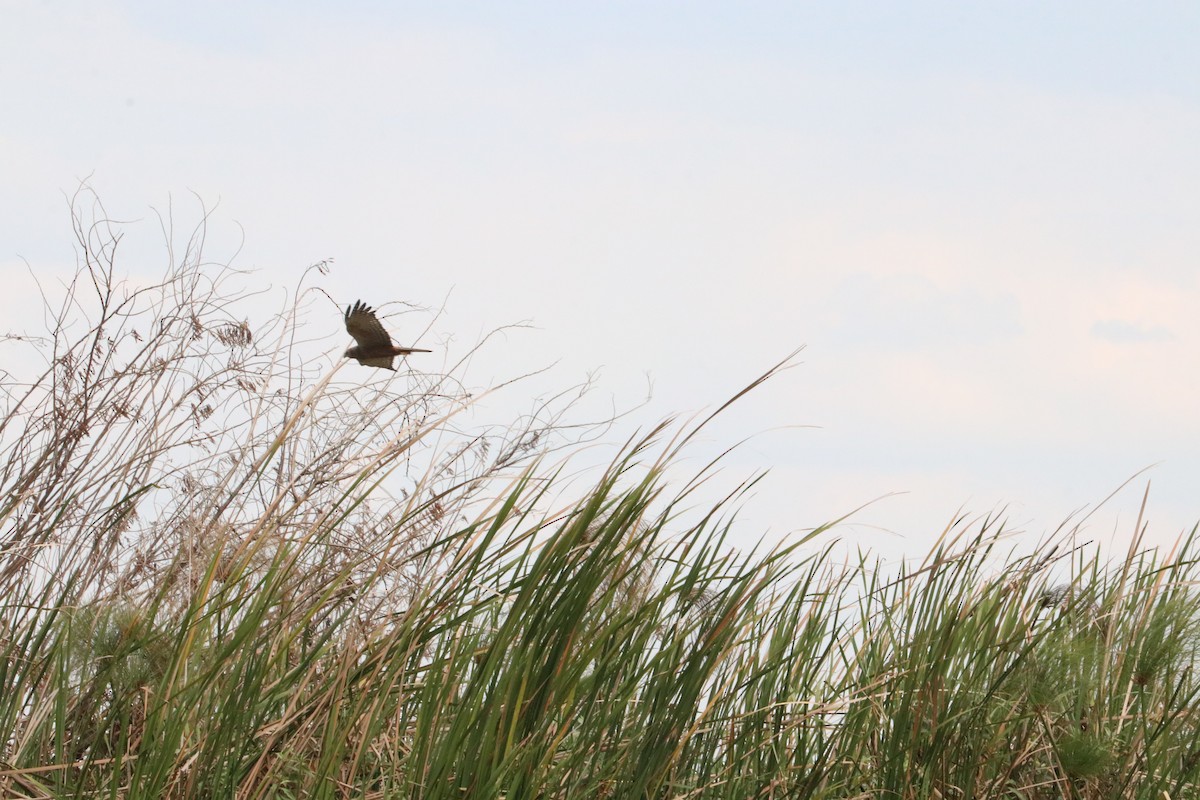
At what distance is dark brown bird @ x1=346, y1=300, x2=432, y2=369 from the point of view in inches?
133

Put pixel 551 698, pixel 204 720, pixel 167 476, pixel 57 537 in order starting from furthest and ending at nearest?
1. pixel 167 476
2. pixel 57 537
3. pixel 204 720
4. pixel 551 698

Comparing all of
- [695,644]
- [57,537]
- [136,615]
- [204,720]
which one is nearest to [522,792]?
[695,644]

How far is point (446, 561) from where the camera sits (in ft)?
8.29

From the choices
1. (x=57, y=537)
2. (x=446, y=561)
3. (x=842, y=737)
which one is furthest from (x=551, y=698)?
(x=57, y=537)

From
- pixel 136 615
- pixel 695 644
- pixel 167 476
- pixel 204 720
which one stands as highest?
pixel 167 476

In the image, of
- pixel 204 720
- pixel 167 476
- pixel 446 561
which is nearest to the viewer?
pixel 204 720

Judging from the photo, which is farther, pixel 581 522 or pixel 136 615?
pixel 136 615

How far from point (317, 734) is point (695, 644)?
2.44 ft

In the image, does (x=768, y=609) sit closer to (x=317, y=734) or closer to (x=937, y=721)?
(x=937, y=721)

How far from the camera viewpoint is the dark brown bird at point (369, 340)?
3375mm

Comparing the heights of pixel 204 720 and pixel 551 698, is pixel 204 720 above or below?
below

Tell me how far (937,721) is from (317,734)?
130cm

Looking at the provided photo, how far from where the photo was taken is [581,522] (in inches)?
85.7

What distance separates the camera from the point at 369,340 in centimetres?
342
